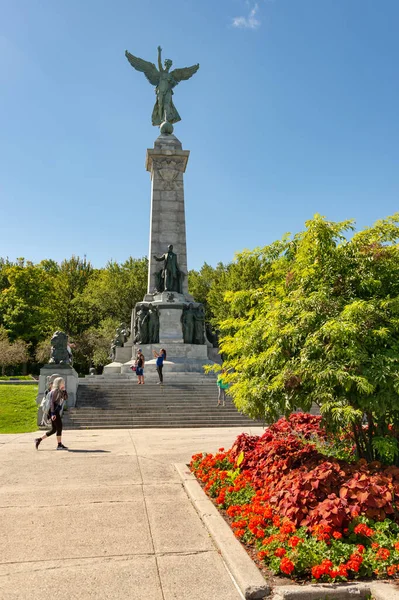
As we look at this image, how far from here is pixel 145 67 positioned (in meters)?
32.7

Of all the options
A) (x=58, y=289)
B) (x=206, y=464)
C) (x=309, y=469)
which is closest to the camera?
(x=309, y=469)

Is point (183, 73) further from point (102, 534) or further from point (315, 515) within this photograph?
point (315, 515)

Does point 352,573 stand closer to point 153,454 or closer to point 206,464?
point 206,464

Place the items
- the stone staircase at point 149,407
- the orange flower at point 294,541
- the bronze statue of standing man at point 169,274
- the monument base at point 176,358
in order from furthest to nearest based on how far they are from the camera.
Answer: the bronze statue of standing man at point 169,274 < the monument base at point 176,358 < the stone staircase at point 149,407 < the orange flower at point 294,541

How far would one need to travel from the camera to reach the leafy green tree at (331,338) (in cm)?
519

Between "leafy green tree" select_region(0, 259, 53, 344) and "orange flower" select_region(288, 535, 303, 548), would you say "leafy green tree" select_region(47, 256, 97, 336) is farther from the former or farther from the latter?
"orange flower" select_region(288, 535, 303, 548)

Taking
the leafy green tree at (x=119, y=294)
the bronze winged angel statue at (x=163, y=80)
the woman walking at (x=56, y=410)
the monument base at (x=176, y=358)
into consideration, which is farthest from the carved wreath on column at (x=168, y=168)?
the woman walking at (x=56, y=410)

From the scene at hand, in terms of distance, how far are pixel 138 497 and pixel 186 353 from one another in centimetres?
1949

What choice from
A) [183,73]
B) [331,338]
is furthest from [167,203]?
[331,338]

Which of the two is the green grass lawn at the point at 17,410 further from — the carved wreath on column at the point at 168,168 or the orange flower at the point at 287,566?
the carved wreath on column at the point at 168,168

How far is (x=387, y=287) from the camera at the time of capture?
19.9 feet

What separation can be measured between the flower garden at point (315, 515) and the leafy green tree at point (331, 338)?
2.03ft

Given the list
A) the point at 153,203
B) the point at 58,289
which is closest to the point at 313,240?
the point at 153,203

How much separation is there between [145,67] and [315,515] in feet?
111
